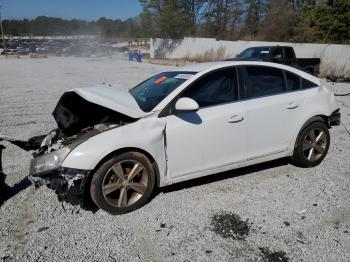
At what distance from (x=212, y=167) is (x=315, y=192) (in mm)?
1374

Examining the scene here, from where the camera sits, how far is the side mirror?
3744 mm

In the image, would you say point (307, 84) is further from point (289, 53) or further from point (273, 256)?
point (289, 53)

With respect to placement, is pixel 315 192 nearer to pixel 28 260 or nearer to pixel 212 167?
pixel 212 167

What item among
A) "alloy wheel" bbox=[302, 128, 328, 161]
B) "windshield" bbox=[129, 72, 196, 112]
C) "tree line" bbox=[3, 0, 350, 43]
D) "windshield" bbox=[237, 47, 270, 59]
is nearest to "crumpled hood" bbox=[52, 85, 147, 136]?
"windshield" bbox=[129, 72, 196, 112]

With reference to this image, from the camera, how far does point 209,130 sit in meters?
4.00

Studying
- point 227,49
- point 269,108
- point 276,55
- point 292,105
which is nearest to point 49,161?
point 269,108

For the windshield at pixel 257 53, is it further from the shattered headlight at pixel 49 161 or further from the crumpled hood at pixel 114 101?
the shattered headlight at pixel 49 161

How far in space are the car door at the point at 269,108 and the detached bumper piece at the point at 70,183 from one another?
2113mm

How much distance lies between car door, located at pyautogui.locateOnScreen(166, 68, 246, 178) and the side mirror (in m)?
0.11

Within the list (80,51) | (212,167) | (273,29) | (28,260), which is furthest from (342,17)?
(80,51)

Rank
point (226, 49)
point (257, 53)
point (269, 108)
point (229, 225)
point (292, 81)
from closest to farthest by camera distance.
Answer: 1. point (229, 225)
2. point (269, 108)
3. point (292, 81)
4. point (257, 53)
5. point (226, 49)

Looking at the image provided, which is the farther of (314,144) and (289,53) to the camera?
(289,53)

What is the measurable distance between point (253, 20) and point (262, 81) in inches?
1586

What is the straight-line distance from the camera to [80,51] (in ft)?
181
